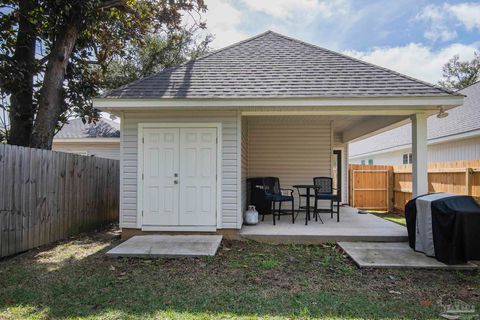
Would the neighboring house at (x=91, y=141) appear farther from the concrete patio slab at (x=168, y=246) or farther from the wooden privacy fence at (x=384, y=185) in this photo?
the wooden privacy fence at (x=384, y=185)

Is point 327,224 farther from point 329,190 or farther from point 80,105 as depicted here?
point 80,105

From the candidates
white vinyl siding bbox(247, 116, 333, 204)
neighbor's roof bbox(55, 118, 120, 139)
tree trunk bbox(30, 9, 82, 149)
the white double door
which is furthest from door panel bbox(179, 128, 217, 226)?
neighbor's roof bbox(55, 118, 120, 139)

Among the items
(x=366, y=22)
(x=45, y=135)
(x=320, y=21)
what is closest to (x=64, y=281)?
(x=45, y=135)

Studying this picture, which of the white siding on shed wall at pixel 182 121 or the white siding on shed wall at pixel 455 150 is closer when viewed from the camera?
the white siding on shed wall at pixel 182 121

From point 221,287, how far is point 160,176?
9.29ft

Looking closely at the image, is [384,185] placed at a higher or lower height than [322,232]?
higher

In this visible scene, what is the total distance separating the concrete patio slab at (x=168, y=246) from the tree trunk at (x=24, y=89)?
385 cm

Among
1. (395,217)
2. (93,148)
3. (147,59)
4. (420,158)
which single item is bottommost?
(395,217)

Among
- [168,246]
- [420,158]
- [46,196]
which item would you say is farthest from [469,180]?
[46,196]

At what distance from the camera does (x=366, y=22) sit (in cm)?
1139

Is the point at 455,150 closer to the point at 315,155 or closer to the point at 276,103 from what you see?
the point at 315,155

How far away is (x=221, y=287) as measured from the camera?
12.2 feet

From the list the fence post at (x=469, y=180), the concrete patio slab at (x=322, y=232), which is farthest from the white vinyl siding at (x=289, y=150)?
the fence post at (x=469, y=180)

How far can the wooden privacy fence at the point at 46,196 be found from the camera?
4727mm
